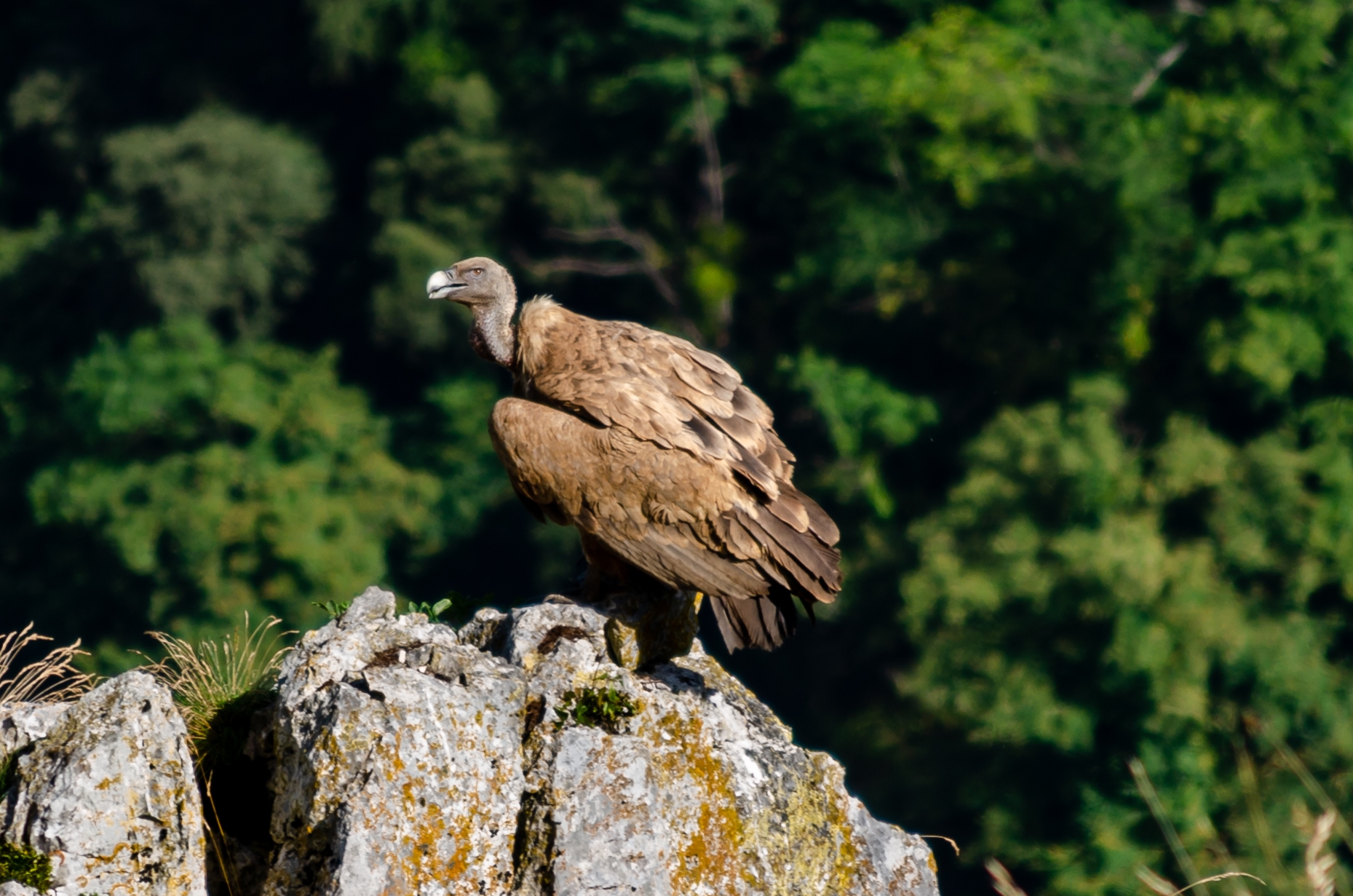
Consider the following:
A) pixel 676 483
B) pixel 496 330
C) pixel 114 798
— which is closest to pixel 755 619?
pixel 676 483

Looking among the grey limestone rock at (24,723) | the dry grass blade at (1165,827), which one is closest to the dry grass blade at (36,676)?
Result: the grey limestone rock at (24,723)

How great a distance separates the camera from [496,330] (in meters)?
7.19

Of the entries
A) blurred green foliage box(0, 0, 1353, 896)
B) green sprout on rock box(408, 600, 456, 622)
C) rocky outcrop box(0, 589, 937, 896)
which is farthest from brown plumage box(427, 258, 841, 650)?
blurred green foliage box(0, 0, 1353, 896)

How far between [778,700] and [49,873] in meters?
21.8

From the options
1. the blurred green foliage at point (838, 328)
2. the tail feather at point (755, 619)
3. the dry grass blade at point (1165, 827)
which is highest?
the dry grass blade at point (1165, 827)

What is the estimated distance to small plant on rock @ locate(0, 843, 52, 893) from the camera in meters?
4.43

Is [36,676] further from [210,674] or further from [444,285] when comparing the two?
[444,285]

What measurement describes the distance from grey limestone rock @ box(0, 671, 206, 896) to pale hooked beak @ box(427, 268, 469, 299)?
9.37 feet

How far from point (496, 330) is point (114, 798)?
315 centimetres

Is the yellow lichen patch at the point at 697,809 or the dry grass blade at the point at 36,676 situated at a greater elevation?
the yellow lichen patch at the point at 697,809

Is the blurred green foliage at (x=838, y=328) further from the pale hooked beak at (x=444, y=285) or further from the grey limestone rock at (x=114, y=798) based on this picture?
the grey limestone rock at (x=114, y=798)

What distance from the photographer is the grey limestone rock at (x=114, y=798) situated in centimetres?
451

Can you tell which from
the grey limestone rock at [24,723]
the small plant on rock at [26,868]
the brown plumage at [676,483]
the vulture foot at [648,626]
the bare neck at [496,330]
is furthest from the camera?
the bare neck at [496,330]

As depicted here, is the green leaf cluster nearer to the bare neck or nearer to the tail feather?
the tail feather
